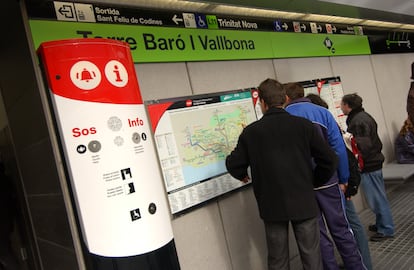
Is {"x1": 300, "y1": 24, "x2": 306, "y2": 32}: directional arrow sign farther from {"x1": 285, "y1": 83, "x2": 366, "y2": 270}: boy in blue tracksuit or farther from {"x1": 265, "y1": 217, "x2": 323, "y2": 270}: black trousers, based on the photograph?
{"x1": 265, "y1": 217, "x2": 323, "y2": 270}: black trousers

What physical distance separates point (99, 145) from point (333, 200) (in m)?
1.77

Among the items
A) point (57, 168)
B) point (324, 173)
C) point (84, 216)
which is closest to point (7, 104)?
point (57, 168)

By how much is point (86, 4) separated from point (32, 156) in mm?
1179

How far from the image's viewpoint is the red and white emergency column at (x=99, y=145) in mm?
1658

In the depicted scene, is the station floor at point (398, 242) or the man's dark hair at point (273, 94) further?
the station floor at point (398, 242)

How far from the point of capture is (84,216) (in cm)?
167

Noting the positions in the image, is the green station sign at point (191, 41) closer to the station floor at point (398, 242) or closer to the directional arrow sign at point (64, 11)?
the directional arrow sign at point (64, 11)

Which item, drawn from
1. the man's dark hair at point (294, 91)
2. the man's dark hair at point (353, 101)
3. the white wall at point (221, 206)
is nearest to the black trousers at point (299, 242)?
the white wall at point (221, 206)

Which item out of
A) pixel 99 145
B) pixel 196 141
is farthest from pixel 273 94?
pixel 99 145

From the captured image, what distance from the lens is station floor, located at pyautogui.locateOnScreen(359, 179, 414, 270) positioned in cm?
296

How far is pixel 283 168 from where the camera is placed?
7.06ft

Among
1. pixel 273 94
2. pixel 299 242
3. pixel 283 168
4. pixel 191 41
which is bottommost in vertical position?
pixel 299 242

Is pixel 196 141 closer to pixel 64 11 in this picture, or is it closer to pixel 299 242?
pixel 299 242

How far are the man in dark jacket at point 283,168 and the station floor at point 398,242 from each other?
45.3 inches
